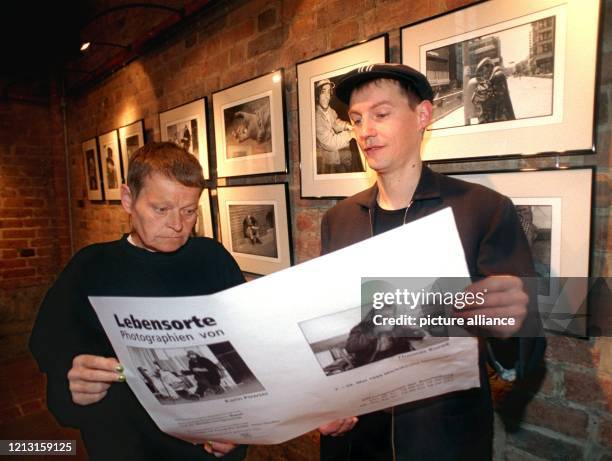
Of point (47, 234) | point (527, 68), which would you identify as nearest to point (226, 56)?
point (527, 68)

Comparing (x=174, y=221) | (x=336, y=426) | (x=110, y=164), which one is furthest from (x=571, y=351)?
(x=110, y=164)

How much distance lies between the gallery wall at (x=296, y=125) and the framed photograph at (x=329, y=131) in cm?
7

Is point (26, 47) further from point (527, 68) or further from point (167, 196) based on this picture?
point (527, 68)

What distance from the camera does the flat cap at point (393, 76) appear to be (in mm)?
917

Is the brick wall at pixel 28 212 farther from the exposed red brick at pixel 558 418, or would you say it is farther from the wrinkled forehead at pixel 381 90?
the exposed red brick at pixel 558 418

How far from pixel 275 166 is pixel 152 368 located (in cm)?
129

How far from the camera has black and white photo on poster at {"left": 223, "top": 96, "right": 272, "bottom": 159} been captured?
5.92 feet

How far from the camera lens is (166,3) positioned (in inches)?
97.7

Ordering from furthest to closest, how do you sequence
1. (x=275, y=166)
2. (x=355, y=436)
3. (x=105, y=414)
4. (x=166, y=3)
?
1. (x=166, y=3)
2. (x=275, y=166)
3. (x=355, y=436)
4. (x=105, y=414)

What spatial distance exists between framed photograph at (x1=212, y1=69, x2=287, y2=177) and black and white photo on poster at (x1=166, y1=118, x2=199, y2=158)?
194 millimetres

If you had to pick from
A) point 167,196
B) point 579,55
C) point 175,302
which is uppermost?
point 579,55

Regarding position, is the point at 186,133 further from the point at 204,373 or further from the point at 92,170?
the point at 204,373

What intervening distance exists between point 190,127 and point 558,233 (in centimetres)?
195

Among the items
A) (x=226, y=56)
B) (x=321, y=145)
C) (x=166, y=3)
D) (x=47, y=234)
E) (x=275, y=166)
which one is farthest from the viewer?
(x=47, y=234)
